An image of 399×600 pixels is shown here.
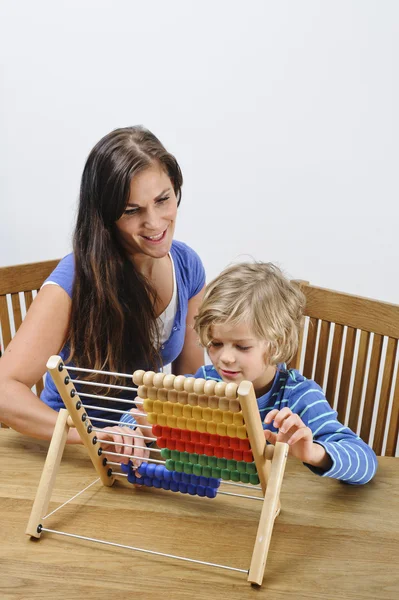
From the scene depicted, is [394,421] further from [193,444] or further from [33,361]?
[33,361]

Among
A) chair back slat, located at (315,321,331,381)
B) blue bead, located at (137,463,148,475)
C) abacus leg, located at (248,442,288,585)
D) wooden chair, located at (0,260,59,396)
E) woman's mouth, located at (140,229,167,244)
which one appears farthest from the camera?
wooden chair, located at (0,260,59,396)

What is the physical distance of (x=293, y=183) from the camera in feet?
9.31

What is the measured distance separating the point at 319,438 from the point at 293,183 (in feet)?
5.45

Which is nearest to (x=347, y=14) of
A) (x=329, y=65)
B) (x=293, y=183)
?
(x=329, y=65)

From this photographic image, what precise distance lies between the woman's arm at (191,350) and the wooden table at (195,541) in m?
0.58

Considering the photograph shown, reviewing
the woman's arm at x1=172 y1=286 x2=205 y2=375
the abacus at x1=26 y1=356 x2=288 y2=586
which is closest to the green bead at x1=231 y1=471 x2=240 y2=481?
the abacus at x1=26 y1=356 x2=288 y2=586

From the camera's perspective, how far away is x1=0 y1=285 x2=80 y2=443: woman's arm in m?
1.46

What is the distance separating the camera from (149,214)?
159 cm

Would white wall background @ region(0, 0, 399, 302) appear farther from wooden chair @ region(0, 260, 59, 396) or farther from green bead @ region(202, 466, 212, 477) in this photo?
green bead @ region(202, 466, 212, 477)

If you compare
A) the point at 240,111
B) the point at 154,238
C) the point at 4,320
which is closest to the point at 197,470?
the point at 154,238

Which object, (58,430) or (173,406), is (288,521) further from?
(58,430)

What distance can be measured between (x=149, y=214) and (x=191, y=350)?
18.6 inches

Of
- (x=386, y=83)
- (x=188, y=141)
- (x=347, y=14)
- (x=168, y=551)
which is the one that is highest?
(x=347, y=14)

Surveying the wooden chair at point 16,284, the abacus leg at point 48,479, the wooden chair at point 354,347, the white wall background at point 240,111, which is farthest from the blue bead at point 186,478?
the white wall background at point 240,111
